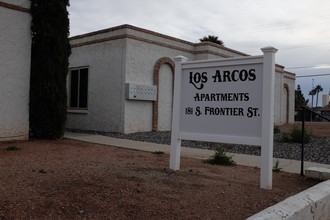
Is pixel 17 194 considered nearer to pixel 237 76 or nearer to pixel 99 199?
pixel 99 199

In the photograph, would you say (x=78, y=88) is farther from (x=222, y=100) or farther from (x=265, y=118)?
(x=265, y=118)

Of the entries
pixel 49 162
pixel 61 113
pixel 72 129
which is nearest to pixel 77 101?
pixel 72 129

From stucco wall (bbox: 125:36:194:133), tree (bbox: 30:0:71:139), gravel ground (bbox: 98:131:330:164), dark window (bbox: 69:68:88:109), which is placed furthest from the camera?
dark window (bbox: 69:68:88:109)

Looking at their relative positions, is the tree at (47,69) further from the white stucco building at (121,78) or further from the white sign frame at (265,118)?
the white sign frame at (265,118)

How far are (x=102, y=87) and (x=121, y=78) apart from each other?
132 cm

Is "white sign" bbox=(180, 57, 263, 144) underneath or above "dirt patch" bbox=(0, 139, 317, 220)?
above

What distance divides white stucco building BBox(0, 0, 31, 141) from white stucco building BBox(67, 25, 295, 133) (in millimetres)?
4606

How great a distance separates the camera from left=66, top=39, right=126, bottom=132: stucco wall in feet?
46.6

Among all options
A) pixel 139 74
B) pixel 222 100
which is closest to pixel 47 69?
pixel 139 74

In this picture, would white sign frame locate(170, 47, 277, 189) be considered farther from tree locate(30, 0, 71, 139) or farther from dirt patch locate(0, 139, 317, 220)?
tree locate(30, 0, 71, 139)

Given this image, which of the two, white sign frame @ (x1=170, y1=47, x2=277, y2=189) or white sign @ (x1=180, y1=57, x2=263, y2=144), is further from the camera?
white sign @ (x1=180, y1=57, x2=263, y2=144)

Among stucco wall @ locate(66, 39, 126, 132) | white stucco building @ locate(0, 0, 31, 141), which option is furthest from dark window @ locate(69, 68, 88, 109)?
white stucco building @ locate(0, 0, 31, 141)

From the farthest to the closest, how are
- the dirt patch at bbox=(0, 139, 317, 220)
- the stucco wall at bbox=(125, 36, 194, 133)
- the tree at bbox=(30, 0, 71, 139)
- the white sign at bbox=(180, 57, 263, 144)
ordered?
1. the stucco wall at bbox=(125, 36, 194, 133)
2. the tree at bbox=(30, 0, 71, 139)
3. the white sign at bbox=(180, 57, 263, 144)
4. the dirt patch at bbox=(0, 139, 317, 220)

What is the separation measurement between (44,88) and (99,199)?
7072 millimetres
